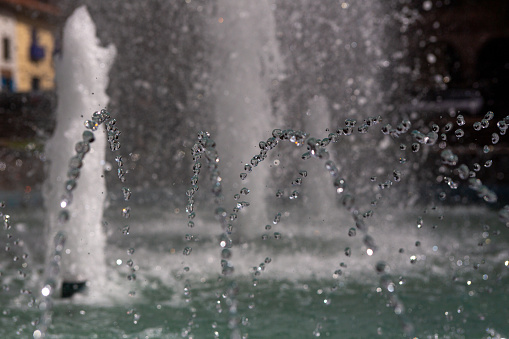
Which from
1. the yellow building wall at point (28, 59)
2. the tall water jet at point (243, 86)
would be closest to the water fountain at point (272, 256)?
the tall water jet at point (243, 86)

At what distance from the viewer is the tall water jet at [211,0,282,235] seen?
4883 millimetres

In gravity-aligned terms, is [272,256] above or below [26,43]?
below

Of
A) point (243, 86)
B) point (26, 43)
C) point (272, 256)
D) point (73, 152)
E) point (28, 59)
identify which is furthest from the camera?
point (28, 59)

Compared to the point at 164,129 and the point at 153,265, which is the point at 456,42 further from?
the point at 153,265

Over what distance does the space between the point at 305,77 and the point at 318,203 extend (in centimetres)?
359

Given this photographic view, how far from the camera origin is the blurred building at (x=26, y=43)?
27.5m

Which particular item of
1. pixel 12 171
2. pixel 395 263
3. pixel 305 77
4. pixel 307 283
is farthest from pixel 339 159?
pixel 307 283

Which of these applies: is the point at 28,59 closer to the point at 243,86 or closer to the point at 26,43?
the point at 26,43

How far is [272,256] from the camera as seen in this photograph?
3.86 m

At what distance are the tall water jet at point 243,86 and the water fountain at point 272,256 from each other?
1 centimetres

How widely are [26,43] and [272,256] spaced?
27585 millimetres

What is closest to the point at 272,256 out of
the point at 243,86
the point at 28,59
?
the point at 243,86

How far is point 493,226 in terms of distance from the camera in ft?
17.6

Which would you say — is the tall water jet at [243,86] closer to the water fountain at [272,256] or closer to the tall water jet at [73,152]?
the water fountain at [272,256]
